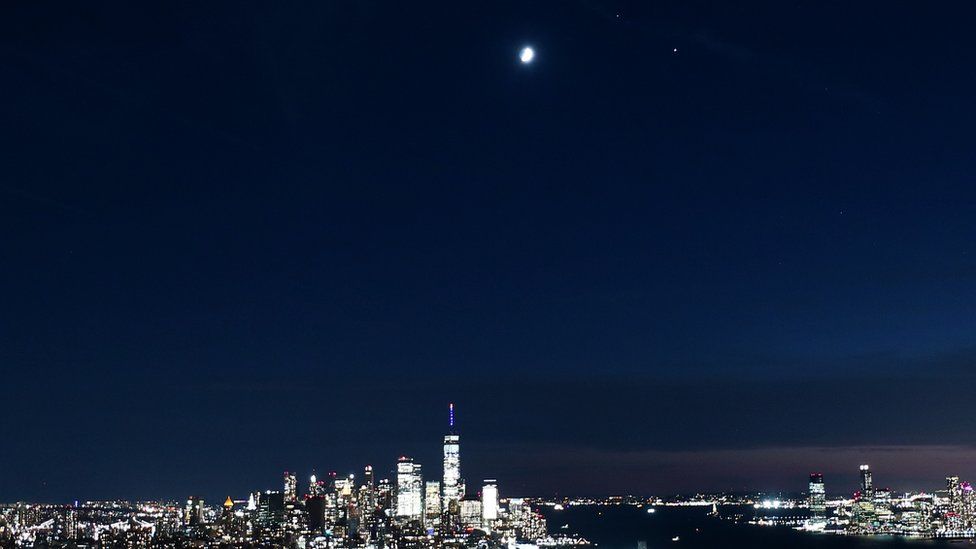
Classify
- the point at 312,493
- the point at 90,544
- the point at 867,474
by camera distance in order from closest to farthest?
the point at 90,544
the point at 312,493
the point at 867,474

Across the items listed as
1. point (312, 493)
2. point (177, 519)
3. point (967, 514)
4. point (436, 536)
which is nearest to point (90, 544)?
point (436, 536)

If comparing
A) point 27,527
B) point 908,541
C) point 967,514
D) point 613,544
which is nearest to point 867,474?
point 967,514

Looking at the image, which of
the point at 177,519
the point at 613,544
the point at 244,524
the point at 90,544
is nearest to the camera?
the point at 90,544

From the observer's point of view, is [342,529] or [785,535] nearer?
[342,529]

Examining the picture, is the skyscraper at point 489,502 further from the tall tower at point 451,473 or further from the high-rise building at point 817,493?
the high-rise building at point 817,493

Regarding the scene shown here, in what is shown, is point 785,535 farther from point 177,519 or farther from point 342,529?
point 177,519

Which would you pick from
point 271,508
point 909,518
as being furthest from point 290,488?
point 909,518

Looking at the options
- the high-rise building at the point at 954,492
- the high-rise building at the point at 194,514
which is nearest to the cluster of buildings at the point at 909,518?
the high-rise building at the point at 954,492
